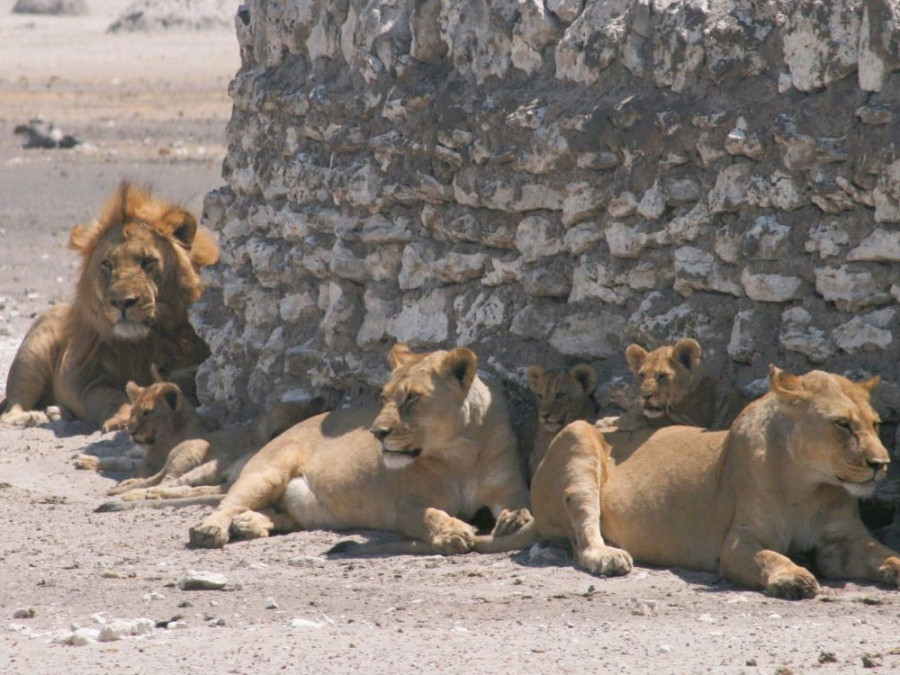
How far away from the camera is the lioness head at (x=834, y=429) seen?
6.17 metres

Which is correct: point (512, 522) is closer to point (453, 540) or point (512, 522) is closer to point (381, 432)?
point (453, 540)

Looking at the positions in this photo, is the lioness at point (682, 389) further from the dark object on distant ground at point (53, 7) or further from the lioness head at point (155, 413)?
the dark object on distant ground at point (53, 7)

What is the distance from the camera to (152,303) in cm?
1087

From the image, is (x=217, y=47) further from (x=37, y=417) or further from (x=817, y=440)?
(x=817, y=440)

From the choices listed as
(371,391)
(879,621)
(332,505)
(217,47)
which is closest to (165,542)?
(332,505)

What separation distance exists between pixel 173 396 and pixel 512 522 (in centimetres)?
312

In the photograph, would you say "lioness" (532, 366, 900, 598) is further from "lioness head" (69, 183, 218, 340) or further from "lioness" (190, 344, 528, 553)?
"lioness head" (69, 183, 218, 340)

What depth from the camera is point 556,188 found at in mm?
7750

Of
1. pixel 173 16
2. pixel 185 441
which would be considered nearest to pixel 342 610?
pixel 185 441

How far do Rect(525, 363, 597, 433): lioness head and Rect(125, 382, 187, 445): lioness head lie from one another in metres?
2.89

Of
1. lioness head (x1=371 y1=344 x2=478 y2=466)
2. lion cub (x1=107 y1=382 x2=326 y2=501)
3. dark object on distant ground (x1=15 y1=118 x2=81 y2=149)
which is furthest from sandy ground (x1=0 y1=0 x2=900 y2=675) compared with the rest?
dark object on distant ground (x1=15 y1=118 x2=81 y2=149)

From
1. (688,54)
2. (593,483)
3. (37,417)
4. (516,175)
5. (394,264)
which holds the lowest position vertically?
(37,417)

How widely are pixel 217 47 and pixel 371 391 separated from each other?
4507 cm

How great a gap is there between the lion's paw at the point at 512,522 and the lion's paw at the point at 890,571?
1.68 meters
